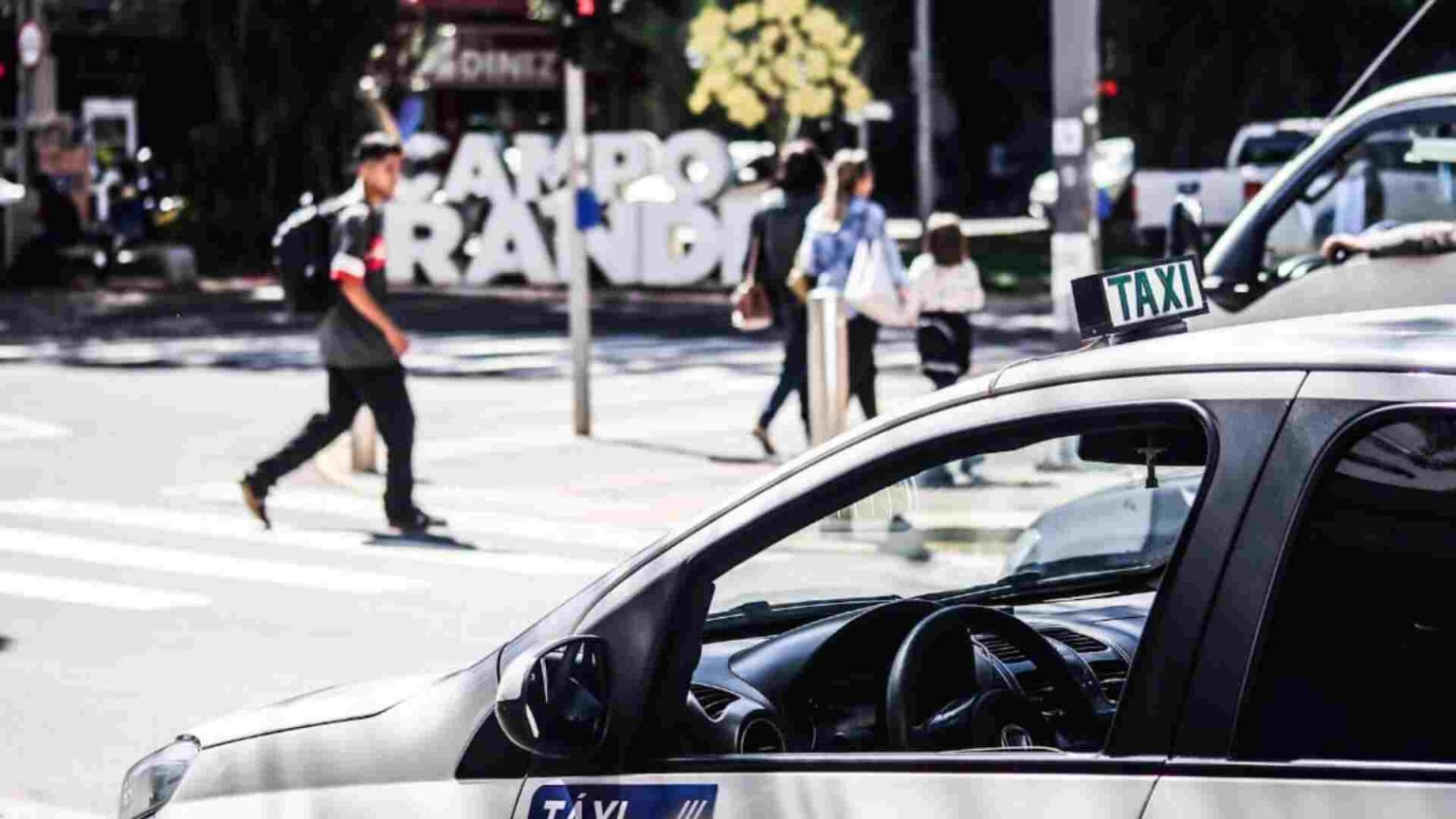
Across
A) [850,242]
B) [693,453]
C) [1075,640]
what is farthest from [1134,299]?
[693,453]

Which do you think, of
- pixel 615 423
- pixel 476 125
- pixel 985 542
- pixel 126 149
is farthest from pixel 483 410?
pixel 476 125

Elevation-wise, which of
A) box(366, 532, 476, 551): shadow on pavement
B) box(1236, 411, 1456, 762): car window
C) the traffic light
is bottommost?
box(366, 532, 476, 551): shadow on pavement

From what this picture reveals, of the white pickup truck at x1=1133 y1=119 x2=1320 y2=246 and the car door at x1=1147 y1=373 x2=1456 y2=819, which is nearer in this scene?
the car door at x1=1147 y1=373 x2=1456 y2=819

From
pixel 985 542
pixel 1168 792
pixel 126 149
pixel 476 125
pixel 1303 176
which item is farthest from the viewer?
pixel 476 125

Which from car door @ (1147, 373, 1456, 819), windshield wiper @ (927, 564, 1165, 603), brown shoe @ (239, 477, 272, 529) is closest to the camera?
car door @ (1147, 373, 1456, 819)

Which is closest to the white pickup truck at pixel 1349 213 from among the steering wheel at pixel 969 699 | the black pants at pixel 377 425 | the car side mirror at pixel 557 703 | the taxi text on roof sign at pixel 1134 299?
the black pants at pixel 377 425

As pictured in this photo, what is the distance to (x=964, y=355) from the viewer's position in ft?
44.3

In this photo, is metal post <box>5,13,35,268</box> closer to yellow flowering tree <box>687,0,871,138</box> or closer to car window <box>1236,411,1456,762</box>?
yellow flowering tree <box>687,0,871,138</box>

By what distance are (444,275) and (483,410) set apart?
15760 mm

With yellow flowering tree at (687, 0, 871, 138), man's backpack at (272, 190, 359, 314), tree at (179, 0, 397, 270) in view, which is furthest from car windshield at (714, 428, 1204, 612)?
yellow flowering tree at (687, 0, 871, 138)

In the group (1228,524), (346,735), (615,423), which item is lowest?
(615,423)

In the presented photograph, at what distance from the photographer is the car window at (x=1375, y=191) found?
9.16 m

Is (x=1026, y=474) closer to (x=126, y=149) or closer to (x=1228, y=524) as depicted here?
(x=1228, y=524)

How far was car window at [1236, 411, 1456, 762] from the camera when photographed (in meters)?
2.78
